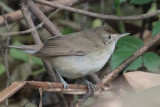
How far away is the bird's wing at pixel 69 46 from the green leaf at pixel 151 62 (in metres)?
0.65

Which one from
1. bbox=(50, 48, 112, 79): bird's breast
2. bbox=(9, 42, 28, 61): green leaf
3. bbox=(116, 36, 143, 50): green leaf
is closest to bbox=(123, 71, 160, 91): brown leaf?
bbox=(50, 48, 112, 79): bird's breast

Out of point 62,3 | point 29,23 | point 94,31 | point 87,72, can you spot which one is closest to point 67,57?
point 87,72

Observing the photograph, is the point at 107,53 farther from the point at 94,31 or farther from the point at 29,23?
the point at 29,23

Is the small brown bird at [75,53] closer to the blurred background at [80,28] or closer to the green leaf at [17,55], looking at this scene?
the blurred background at [80,28]

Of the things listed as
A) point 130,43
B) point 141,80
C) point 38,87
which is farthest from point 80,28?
point 38,87

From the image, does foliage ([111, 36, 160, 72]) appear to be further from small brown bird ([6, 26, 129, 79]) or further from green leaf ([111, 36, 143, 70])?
small brown bird ([6, 26, 129, 79])

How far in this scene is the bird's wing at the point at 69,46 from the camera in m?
3.01

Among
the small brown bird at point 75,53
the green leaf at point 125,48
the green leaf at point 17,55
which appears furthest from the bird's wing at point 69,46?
the green leaf at point 17,55

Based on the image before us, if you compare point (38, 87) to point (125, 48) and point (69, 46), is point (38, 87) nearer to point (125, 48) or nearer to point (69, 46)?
point (69, 46)

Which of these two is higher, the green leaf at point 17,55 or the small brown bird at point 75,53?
the small brown bird at point 75,53

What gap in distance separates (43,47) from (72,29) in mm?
2187

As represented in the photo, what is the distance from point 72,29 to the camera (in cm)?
523

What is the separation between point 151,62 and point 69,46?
95 cm

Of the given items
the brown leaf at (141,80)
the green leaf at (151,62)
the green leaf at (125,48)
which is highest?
the brown leaf at (141,80)
